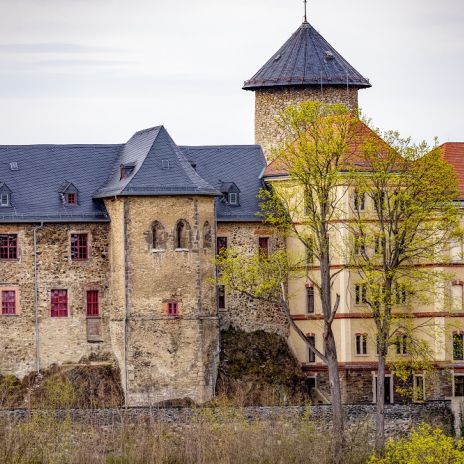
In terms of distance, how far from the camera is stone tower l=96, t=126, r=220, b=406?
8238cm

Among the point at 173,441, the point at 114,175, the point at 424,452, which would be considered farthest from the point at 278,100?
the point at 424,452

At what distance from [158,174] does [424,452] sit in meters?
16.0

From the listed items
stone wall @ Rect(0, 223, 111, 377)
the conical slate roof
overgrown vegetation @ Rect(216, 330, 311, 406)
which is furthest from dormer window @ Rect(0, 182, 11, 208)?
the conical slate roof

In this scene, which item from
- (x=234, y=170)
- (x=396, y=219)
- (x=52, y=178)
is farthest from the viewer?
(x=234, y=170)

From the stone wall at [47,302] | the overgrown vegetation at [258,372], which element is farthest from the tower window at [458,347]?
the stone wall at [47,302]

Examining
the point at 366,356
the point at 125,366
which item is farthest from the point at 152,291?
the point at 366,356

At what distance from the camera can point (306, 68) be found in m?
92.4

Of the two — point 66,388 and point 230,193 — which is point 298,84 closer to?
point 230,193

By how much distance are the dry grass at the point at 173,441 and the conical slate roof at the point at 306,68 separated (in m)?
16.8

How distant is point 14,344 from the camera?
84.2 meters

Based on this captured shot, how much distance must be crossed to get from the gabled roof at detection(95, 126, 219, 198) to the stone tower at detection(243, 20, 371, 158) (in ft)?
24.5

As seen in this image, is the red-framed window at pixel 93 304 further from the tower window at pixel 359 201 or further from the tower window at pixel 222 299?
the tower window at pixel 359 201

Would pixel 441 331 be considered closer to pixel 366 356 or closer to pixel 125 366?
pixel 366 356

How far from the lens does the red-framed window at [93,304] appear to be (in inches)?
3339
